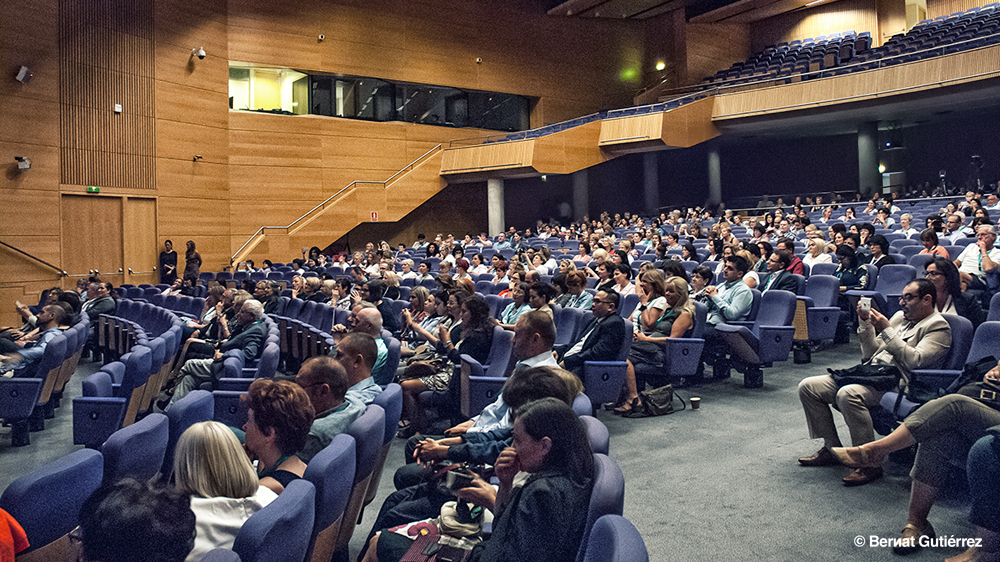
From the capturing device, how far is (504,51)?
18.0m

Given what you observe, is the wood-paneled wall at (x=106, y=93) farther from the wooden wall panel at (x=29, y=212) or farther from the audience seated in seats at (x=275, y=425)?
the audience seated in seats at (x=275, y=425)

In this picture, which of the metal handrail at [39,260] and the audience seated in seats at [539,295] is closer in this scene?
the audience seated in seats at [539,295]

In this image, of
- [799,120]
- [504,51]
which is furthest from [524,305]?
[504,51]

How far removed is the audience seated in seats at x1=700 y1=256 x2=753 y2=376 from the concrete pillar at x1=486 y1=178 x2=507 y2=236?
1165cm

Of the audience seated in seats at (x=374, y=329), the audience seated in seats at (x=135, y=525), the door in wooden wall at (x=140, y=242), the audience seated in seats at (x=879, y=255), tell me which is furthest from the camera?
the door in wooden wall at (x=140, y=242)

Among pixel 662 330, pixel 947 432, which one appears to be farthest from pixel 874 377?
pixel 662 330

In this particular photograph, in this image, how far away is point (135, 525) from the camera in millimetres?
1324

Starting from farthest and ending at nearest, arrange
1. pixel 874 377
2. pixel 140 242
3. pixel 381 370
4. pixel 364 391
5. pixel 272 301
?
pixel 140 242, pixel 272 301, pixel 381 370, pixel 874 377, pixel 364 391

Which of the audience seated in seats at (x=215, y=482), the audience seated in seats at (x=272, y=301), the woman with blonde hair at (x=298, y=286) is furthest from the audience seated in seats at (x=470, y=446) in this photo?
the woman with blonde hair at (x=298, y=286)

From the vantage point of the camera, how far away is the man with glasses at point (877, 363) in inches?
118

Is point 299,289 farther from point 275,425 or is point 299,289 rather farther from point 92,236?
point 92,236

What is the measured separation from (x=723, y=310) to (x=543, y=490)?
12.3 ft

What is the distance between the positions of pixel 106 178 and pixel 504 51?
10.1 m

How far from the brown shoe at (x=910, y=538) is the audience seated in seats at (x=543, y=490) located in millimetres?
1365
